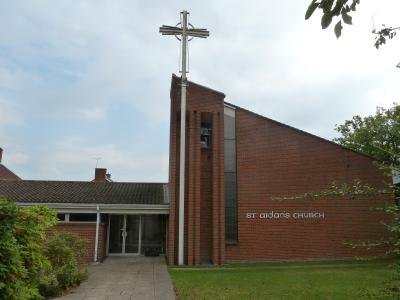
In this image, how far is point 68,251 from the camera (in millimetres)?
12148

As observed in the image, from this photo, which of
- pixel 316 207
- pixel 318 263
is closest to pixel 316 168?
pixel 316 207

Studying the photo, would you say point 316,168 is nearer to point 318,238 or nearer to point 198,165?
point 318,238

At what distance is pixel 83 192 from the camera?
22.0 metres

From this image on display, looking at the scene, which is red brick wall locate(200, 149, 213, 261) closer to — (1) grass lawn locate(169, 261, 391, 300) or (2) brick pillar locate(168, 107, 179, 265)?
(2) brick pillar locate(168, 107, 179, 265)

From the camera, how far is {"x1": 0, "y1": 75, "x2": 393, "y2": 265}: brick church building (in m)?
17.9

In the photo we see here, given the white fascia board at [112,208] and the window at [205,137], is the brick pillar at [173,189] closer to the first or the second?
the window at [205,137]

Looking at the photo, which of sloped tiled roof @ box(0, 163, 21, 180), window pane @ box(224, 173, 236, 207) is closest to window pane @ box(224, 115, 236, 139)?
window pane @ box(224, 173, 236, 207)

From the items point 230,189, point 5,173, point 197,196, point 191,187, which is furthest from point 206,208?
point 5,173

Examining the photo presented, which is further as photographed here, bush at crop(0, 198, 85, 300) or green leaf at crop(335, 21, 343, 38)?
bush at crop(0, 198, 85, 300)

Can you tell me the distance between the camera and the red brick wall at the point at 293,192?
60.0ft

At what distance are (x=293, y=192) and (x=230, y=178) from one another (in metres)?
2.97

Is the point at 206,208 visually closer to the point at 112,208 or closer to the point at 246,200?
the point at 246,200

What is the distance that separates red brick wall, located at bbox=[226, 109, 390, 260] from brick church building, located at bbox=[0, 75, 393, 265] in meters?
0.05

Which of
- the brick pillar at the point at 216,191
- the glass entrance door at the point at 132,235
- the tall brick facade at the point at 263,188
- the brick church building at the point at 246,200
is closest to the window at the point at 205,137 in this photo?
the brick church building at the point at 246,200
